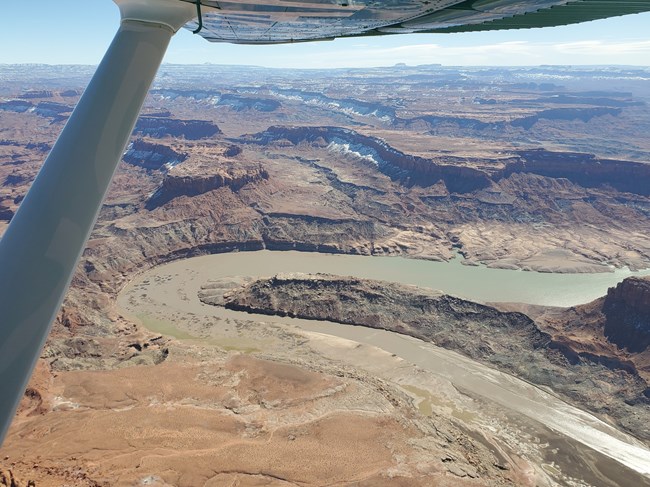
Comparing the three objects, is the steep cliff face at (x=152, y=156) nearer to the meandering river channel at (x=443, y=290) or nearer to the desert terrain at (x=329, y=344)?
the desert terrain at (x=329, y=344)

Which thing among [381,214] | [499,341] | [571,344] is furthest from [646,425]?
[381,214]

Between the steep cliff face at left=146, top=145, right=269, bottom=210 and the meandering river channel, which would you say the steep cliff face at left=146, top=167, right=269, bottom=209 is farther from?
the meandering river channel

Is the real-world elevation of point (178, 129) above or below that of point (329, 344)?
above

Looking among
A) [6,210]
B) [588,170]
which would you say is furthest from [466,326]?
[6,210]

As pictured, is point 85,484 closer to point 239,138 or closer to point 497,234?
point 497,234

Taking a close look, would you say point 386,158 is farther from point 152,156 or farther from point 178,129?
point 178,129

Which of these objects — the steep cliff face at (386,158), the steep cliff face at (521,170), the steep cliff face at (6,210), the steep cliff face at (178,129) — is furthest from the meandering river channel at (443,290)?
the steep cliff face at (178,129)

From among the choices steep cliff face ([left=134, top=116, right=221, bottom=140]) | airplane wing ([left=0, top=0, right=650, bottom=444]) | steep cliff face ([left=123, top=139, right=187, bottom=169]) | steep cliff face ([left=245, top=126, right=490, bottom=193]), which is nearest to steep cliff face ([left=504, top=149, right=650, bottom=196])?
steep cliff face ([left=245, top=126, right=490, bottom=193])
